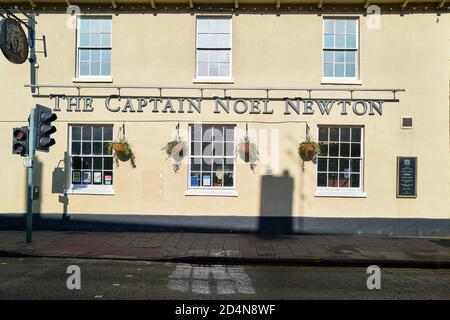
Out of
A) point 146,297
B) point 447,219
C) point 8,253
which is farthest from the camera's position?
point 447,219

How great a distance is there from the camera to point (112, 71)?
13555 millimetres

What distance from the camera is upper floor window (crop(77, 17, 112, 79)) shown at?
13711mm

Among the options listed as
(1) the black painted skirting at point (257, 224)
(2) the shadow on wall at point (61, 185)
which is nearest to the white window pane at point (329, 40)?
(1) the black painted skirting at point (257, 224)

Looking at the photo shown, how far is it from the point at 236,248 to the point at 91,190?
523 cm

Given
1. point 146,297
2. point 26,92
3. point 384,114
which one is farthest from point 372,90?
point 26,92

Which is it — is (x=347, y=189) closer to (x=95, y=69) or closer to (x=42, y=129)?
(x=95, y=69)

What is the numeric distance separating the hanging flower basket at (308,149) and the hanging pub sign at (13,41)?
836 cm

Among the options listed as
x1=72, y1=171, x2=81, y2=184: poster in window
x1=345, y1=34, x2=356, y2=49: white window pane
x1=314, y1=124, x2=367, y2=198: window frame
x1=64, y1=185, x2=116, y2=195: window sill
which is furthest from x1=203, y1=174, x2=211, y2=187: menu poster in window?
x1=345, y1=34, x2=356, y2=49: white window pane

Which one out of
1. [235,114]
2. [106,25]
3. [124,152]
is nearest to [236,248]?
[235,114]

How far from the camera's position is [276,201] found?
43.5ft

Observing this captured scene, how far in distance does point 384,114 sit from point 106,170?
8599 millimetres

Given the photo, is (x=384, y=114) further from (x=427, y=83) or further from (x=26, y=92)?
(x=26, y=92)

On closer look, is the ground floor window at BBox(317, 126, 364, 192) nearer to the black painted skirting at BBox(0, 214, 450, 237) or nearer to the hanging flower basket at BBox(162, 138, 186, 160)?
the black painted skirting at BBox(0, 214, 450, 237)

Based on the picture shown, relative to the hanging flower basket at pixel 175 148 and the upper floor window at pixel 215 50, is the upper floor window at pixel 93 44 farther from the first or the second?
the hanging flower basket at pixel 175 148
